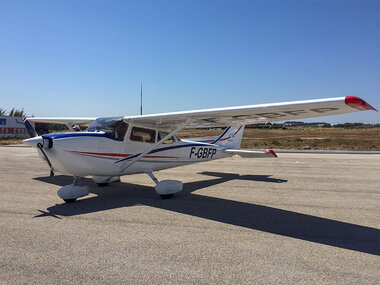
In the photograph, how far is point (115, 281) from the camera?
2.88 m

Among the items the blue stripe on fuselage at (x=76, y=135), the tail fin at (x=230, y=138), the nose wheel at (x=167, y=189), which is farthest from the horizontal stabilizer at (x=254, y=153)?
the blue stripe on fuselage at (x=76, y=135)

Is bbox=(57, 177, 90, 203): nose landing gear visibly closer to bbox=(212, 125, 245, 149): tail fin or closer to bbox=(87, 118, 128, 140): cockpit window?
bbox=(87, 118, 128, 140): cockpit window

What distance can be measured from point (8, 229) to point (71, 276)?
6.90ft

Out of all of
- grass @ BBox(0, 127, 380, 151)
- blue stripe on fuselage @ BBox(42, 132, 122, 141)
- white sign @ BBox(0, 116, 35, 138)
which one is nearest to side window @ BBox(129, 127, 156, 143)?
blue stripe on fuselage @ BBox(42, 132, 122, 141)

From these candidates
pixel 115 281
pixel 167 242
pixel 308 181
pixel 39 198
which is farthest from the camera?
pixel 308 181

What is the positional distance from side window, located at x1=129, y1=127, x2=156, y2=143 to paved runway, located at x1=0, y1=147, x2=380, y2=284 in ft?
4.48

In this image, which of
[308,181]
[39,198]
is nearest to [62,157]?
[39,198]

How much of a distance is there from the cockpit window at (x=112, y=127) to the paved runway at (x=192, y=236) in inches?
58.6

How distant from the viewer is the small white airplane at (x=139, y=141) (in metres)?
A: 5.39

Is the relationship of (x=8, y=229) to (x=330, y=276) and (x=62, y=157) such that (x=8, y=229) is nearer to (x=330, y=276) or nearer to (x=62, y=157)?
(x=62, y=157)

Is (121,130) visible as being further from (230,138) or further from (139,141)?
(230,138)

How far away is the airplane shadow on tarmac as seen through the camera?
4145mm

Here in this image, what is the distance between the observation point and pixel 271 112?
18.4 ft

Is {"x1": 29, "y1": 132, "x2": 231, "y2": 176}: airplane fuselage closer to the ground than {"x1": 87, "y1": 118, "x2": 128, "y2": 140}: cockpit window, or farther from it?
closer to the ground
